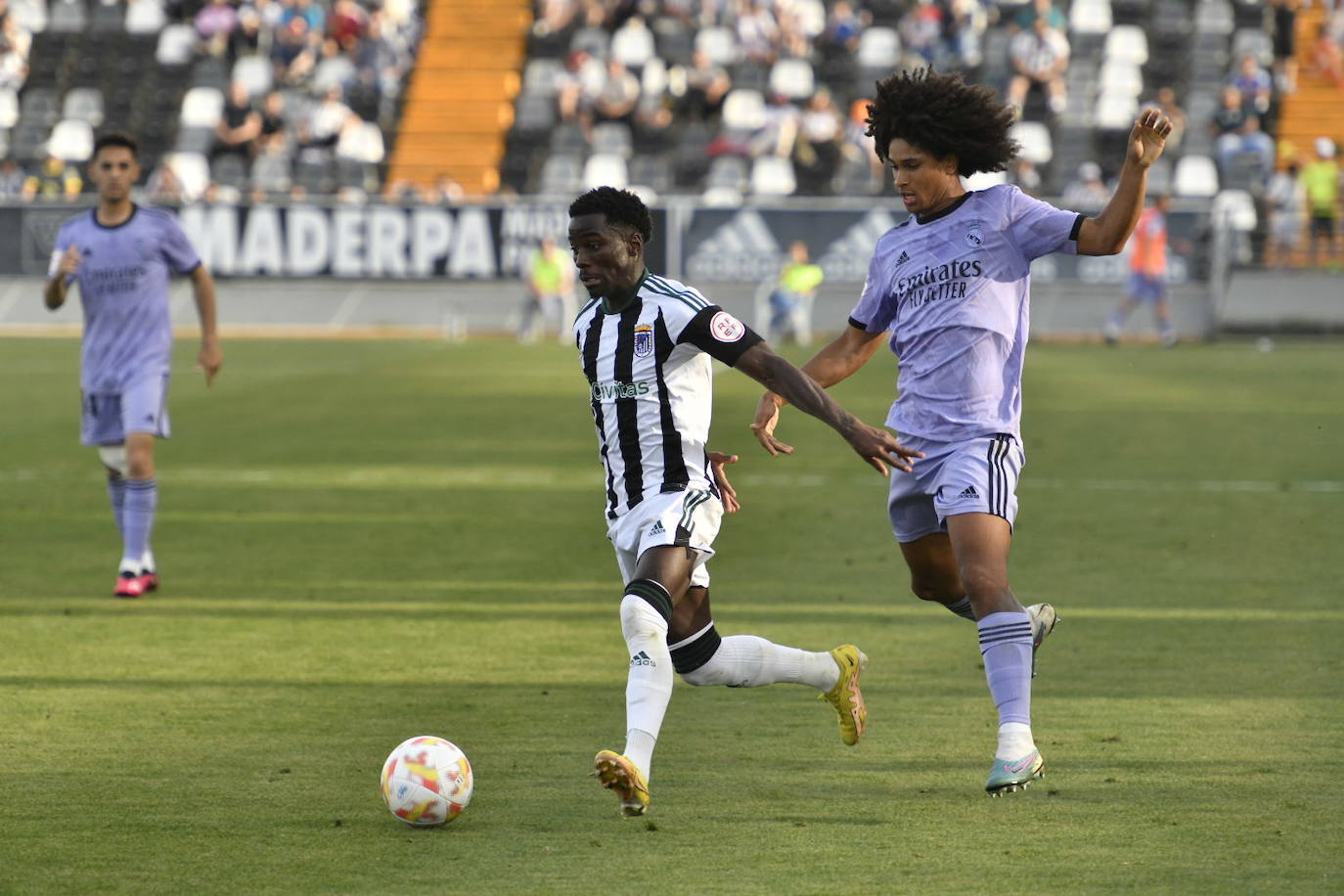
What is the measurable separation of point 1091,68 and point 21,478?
2598 centimetres

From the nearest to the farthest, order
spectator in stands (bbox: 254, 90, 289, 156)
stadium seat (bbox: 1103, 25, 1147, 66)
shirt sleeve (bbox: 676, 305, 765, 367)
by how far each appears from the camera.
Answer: shirt sleeve (bbox: 676, 305, 765, 367), stadium seat (bbox: 1103, 25, 1147, 66), spectator in stands (bbox: 254, 90, 289, 156)

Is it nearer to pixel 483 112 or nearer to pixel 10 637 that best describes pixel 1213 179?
pixel 483 112

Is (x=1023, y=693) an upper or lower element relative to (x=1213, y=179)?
lower

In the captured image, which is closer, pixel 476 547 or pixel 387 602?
pixel 387 602

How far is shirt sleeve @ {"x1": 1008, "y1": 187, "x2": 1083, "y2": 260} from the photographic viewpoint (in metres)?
6.19

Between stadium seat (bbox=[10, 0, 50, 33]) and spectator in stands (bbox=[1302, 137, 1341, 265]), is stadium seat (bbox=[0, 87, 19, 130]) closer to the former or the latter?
stadium seat (bbox=[10, 0, 50, 33])

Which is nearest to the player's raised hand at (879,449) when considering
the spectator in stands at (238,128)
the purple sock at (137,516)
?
the purple sock at (137,516)

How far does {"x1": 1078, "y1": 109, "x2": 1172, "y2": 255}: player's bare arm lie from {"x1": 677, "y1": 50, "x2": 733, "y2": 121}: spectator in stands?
31.9 meters

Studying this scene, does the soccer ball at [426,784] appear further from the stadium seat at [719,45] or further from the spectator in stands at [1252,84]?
the stadium seat at [719,45]

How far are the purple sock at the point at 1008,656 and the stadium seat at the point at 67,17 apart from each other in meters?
39.6

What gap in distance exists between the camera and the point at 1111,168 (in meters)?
35.0

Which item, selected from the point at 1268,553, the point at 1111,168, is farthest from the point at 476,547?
the point at 1111,168

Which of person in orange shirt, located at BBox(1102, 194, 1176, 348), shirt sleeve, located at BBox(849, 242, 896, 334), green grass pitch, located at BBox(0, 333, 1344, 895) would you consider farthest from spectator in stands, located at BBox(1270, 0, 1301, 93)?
shirt sleeve, located at BBox(849, 242, 896, 334)

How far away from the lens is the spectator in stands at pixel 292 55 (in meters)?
40.3
